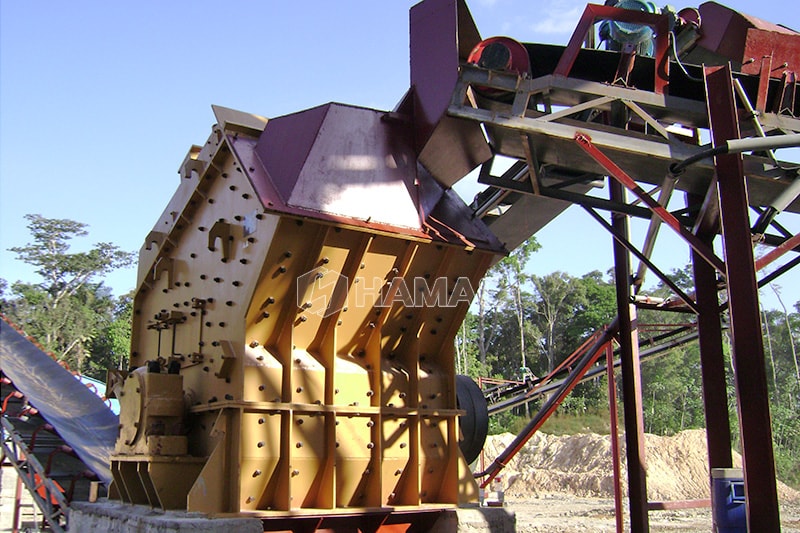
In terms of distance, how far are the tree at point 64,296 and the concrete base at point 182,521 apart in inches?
1480

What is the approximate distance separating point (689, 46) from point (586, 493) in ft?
73.7

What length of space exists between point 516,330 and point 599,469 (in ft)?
71.9

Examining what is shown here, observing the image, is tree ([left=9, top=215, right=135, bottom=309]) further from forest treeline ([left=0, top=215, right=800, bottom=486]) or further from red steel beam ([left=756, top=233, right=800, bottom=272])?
red steel beam ([left=756, top=233, right=800, bottom=272])

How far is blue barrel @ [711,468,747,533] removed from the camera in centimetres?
622

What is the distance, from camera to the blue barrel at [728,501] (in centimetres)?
622

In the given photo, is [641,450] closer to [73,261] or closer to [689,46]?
[689,46]

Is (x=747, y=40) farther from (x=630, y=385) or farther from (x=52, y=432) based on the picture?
(x=52, y=432)

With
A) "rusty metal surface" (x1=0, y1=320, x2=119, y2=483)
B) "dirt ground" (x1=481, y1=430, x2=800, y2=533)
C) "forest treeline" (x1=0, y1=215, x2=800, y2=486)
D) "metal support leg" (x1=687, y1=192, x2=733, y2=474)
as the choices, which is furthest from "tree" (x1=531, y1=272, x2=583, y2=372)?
"metal support leg" (x1=687, y1=192, x2=733, y2=474)

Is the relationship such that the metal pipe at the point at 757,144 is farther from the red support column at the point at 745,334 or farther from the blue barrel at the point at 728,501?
the blue barrel at the point at 728,501

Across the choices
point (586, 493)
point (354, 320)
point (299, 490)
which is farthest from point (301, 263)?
point (586, 493)

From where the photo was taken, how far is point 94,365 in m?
44.7

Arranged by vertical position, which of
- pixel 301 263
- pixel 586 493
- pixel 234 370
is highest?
pixel 301 263

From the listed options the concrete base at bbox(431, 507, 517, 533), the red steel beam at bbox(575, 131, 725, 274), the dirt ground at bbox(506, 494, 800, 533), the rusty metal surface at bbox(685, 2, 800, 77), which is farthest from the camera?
the dirt ground at bbox(506, 494, 800, 533)

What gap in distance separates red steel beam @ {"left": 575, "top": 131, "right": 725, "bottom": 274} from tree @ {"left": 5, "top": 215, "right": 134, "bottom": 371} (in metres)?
41.2
